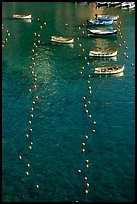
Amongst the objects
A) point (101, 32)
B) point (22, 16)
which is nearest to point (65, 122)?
point (101, 32)

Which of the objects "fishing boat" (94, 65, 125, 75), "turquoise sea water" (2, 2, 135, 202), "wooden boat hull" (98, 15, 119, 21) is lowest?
"turquoise sea water" (2, 2, 135, 202)

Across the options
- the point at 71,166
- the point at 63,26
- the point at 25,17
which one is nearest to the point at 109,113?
the point at 71,166

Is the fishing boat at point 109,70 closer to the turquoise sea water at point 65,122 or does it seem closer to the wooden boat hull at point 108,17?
the turquoise sea water at point 65,122

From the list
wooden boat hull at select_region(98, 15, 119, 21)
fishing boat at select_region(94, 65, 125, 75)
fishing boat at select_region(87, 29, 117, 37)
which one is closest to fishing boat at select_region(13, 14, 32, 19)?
wooden boat hull at select_region(98, 15, 119, 21)

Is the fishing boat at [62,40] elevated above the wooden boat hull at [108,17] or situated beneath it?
situated beneath

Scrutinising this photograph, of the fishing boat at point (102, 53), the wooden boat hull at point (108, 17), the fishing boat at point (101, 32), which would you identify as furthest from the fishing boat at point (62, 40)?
the wooden boat hull at point (108, 17)

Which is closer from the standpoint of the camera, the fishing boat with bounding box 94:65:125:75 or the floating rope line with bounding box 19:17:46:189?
the floating rope line with bounding box 19:17:46:189

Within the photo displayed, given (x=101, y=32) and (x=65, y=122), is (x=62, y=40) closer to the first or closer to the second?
(x=101, y=32)

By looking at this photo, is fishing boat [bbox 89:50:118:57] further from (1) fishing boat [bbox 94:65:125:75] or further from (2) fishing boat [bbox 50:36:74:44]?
(2) fishing boat [bbox 50:36:74:44]

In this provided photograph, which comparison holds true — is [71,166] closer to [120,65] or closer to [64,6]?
[120,65]
